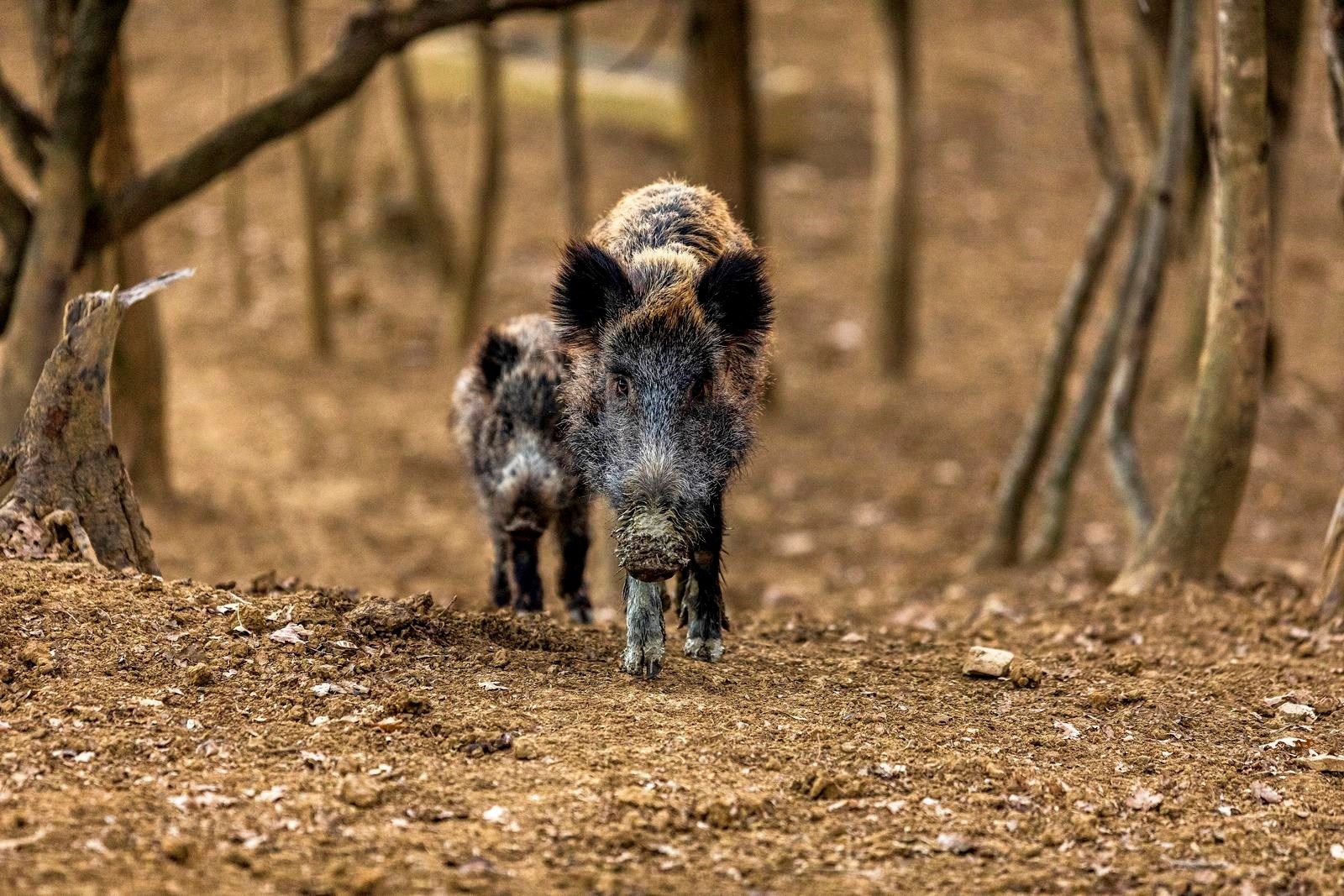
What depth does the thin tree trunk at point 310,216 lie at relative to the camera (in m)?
15.1

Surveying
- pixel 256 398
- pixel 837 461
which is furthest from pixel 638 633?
pixel 256 398

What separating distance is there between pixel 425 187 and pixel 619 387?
36.7ft

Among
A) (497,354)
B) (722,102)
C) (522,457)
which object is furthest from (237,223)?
(522,457)

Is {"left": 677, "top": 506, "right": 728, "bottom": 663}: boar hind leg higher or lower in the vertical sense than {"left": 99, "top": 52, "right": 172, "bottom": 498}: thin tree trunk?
lower

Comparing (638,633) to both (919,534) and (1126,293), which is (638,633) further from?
(919,534)

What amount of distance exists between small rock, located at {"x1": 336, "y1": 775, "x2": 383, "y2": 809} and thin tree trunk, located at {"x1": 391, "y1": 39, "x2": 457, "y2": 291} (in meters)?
11.8

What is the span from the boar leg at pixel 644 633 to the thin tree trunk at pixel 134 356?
532 centimetres

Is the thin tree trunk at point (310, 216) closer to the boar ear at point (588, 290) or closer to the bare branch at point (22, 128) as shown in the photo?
the bare branch at point (22, 128)

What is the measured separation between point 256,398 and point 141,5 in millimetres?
13483

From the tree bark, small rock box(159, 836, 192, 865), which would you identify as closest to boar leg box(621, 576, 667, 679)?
small rock box(159, 836, 192, 865)

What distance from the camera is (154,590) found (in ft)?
20.1

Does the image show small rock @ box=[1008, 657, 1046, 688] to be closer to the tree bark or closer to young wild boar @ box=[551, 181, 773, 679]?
young wild boar @ box=[551, 181, 773, 679]

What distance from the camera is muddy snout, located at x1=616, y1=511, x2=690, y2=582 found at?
5598mm

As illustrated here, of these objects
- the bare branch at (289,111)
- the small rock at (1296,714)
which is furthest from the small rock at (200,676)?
the bare branch at (289,111)
